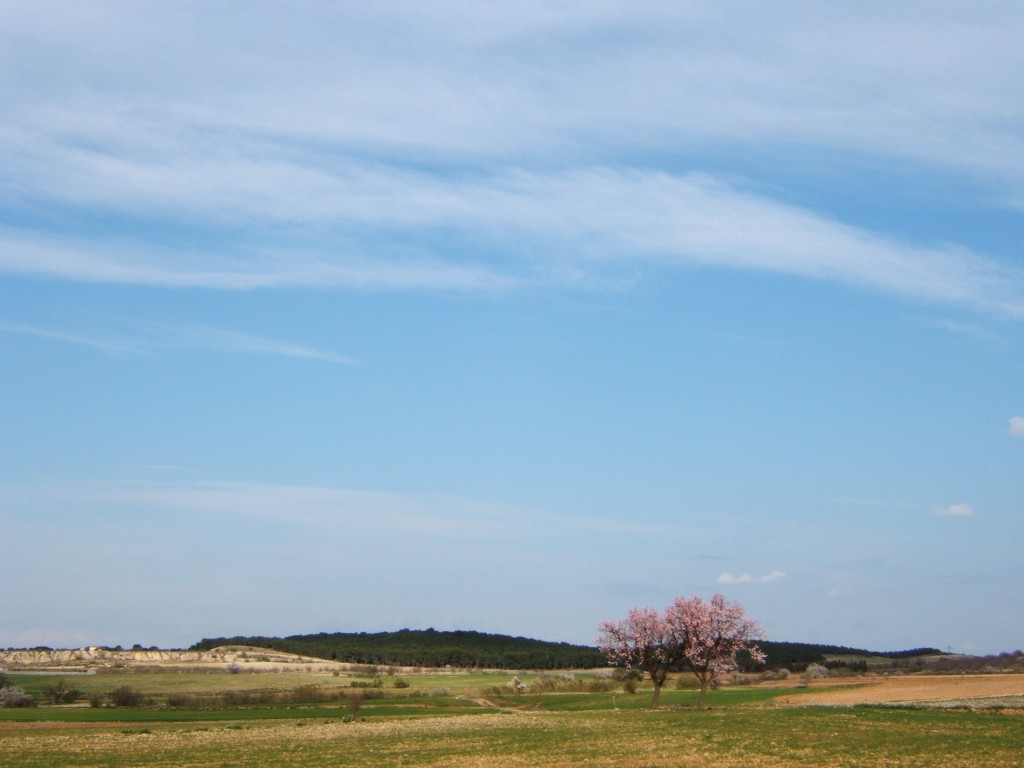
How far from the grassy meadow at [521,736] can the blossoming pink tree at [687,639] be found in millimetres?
3029

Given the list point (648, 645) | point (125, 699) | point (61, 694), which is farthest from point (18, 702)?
point (648, 645)

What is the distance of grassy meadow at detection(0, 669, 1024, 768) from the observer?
37000mm

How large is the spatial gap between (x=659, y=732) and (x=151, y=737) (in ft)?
88.8

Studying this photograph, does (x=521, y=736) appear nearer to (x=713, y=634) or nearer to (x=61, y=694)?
(x=713, y=634)

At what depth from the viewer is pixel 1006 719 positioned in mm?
49750

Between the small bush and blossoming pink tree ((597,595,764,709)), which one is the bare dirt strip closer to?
blossoming pink tree ((597,595,764,709))

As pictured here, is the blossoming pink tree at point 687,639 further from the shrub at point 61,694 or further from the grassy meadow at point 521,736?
the shrub at point 61,694

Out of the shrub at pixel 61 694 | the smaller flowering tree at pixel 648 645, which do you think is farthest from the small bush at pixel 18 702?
the smaller flowering tree at pixel 648 645

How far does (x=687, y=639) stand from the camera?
72.9 metres

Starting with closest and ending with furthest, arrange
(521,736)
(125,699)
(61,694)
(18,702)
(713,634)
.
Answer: (521,736) < (713,634) < (18,702) < (125,699) < (61,694)

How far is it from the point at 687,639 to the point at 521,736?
83.5 ft

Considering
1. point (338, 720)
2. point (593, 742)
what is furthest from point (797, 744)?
point (338, 720)

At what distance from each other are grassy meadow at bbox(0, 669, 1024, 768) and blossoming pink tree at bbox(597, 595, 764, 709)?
3029 millimetres

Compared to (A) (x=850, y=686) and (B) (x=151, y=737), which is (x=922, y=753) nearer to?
(B) (x=151, y=737)
